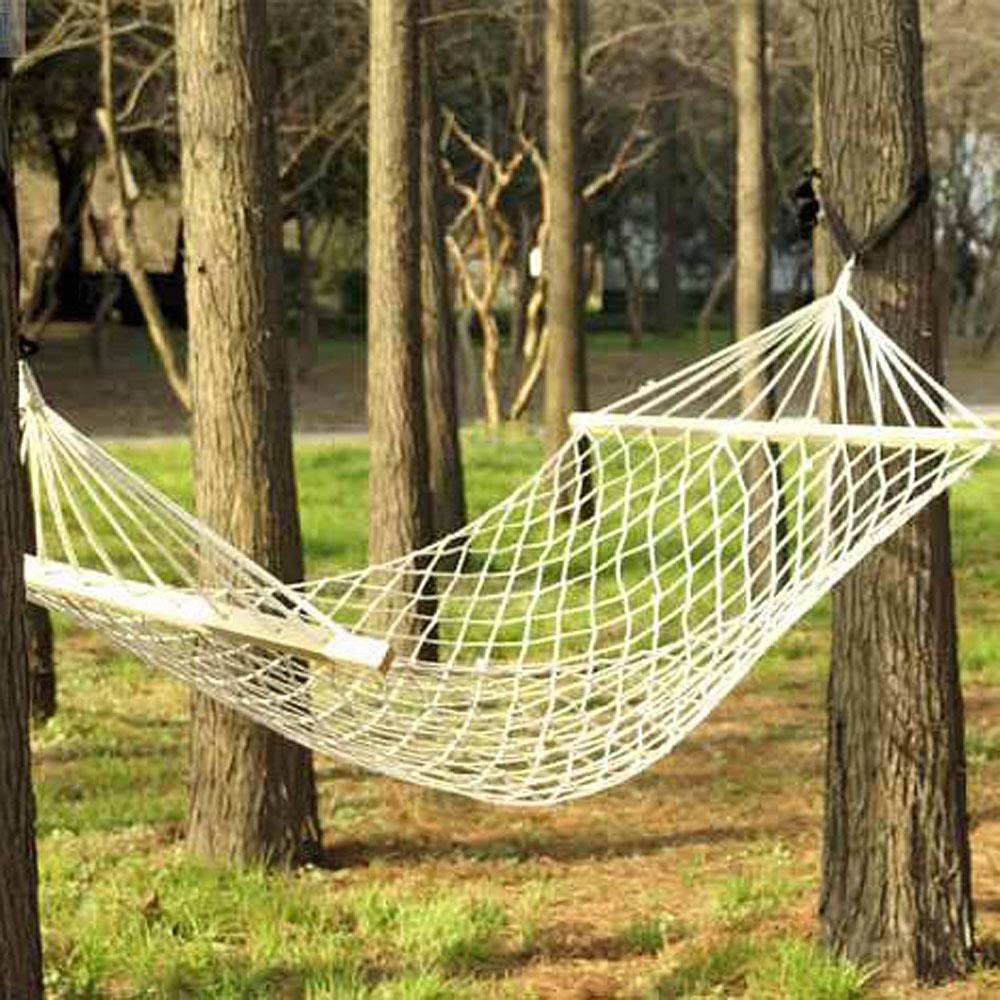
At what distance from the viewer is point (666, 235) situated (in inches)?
1096

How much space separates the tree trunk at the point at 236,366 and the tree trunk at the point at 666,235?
804 inches

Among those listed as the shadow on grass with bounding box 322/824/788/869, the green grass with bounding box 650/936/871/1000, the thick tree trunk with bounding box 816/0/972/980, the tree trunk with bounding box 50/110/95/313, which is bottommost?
the shadow on grass with bounding box 322/824/788/869

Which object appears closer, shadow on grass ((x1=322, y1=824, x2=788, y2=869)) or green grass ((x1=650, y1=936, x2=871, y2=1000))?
green grass ((x1=650, y1=936, x2=871, y2=1000))

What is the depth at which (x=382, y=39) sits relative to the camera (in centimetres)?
687

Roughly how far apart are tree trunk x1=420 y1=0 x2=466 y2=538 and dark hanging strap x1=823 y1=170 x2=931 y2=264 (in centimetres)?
562

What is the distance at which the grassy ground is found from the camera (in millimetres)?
4039

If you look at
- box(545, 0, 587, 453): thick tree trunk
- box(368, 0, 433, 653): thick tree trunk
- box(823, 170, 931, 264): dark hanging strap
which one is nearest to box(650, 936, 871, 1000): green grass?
box(823, 170, 931, 264): dark hanging strap

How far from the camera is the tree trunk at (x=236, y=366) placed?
4734 mm

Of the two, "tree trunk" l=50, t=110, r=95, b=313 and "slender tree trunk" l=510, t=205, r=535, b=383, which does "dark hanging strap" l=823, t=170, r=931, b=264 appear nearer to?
"slender tree trunk" l=510, t=205, r=535, b=383

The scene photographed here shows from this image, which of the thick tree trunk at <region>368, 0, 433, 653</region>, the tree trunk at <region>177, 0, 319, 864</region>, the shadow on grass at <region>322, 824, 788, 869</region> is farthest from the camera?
the thick tree trunk at <region>368, 0, 433, 653</region>

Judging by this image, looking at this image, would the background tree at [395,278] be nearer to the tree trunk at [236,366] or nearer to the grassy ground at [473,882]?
the grassy ground at [473,882]

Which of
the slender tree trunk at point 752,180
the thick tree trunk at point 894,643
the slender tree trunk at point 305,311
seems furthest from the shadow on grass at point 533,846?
the slender tree trunk at point 305,311

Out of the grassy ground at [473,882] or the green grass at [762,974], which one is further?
the grassy ground at [473,882]

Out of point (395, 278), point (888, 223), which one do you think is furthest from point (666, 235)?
point (888, 223)
